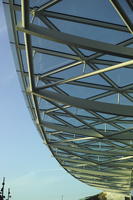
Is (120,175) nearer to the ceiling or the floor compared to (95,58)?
nearer to the floor

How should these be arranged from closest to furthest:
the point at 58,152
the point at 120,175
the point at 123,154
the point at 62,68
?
1. the point at 62,68
2. the point at 123,154
3. the point at 58,152
4. the point at 120,175

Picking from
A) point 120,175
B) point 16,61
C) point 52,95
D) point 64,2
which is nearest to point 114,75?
point 52,95

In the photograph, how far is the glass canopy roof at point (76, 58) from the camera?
1304 cm

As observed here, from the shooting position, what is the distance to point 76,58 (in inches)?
694

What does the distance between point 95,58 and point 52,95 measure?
133 inches

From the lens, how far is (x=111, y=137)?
1024 inches

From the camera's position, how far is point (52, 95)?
19.1 meters

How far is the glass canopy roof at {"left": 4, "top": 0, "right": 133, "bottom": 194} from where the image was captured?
42.8ft

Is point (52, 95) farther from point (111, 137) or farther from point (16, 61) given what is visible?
point (111, 137)

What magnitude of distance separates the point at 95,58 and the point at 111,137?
10.1 m

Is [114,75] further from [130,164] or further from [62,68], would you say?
[130,164]

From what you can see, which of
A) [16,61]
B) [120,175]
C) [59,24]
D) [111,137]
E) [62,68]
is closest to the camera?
[59,24]

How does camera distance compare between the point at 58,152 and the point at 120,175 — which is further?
the point at 120,175

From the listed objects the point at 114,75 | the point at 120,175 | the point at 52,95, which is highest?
the point at 114,75
